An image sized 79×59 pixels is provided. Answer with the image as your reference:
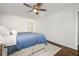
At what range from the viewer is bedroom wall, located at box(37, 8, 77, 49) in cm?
162

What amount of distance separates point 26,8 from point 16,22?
0.24 m

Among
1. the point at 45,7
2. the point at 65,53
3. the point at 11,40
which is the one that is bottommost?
the point at 65,53

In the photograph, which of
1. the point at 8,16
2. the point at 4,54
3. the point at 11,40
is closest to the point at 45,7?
the point at 8,16

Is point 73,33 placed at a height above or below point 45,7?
below

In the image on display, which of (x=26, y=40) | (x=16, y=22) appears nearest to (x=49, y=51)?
(x=26, y=40)

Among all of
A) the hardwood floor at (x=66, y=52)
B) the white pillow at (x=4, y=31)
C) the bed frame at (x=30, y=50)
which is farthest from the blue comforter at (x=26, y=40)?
the hardwood floor at (x=66, y=52)

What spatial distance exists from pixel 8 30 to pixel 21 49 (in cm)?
32

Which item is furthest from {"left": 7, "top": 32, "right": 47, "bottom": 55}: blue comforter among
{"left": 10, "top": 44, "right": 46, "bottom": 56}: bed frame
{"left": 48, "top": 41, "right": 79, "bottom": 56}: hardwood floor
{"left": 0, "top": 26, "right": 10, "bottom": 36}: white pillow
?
{"left": 48, "top": 41, "right": 79, "bottom": 56}: hardwood floor

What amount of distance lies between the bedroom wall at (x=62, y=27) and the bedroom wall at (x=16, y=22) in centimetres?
21

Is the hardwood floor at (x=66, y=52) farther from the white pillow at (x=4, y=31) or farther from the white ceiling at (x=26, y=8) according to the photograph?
the white pillow at (x=4, y=31)

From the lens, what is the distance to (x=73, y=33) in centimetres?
162

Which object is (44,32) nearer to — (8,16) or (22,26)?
(22,26)

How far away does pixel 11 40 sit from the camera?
63.7 inches

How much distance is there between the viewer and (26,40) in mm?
1613
